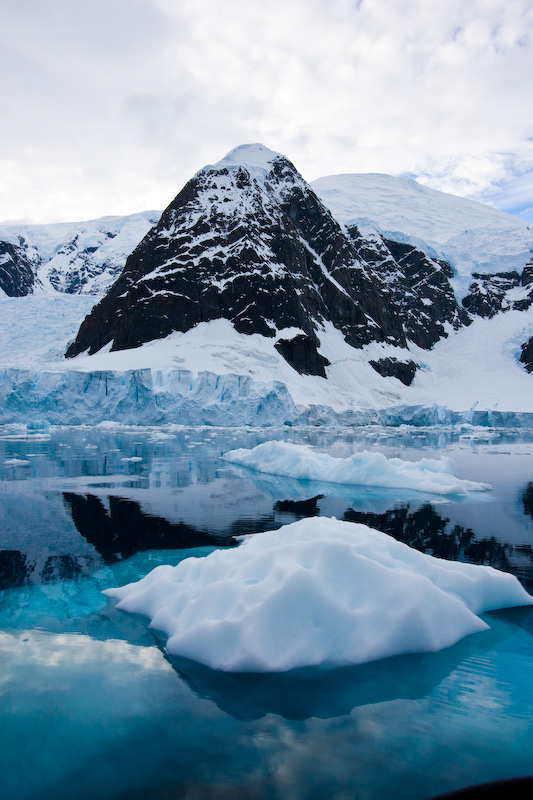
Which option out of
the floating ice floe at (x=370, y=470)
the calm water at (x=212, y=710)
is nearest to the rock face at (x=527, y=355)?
the floating ice floe at (x=370, y=470)

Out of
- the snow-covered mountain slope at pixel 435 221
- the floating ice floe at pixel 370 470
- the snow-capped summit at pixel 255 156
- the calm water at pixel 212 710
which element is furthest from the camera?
the snow-covered mountain slope at pixel 435 221

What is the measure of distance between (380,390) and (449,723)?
234ft

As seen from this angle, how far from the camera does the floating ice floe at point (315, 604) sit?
4.76m

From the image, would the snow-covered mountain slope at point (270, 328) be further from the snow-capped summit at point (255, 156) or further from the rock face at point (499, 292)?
the snow-capped summit at point (255, 156)

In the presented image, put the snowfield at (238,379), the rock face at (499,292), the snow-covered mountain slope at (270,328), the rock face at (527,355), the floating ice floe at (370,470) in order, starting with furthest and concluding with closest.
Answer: the rock face at (499,292) → the rock face at (527,355) → the snow-covered mountain slope at (270,328) → the snowfield at (238,379) → the floating ice floe at (370,470)

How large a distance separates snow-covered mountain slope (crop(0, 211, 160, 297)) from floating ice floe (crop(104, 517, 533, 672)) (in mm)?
124089

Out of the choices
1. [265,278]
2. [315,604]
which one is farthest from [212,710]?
[265,278]

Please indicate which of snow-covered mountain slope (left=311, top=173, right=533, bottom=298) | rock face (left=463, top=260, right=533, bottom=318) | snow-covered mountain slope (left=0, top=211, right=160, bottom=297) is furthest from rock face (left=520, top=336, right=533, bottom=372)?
snow-covered mountain slope (left=0, top=211, right=160, bottom=297)

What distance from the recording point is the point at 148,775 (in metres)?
3.31

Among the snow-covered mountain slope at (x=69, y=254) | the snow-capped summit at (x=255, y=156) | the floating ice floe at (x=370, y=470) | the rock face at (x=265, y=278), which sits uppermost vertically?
the snow-capped summit at (x=255, y=156)

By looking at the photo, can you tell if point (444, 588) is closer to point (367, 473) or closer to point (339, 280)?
point (367, 473)

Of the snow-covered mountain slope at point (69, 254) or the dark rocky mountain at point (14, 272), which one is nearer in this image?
the dark rocky mountain at point (14, 272)

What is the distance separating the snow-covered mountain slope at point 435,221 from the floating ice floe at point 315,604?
105438mm

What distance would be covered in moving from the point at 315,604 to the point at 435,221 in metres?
121
